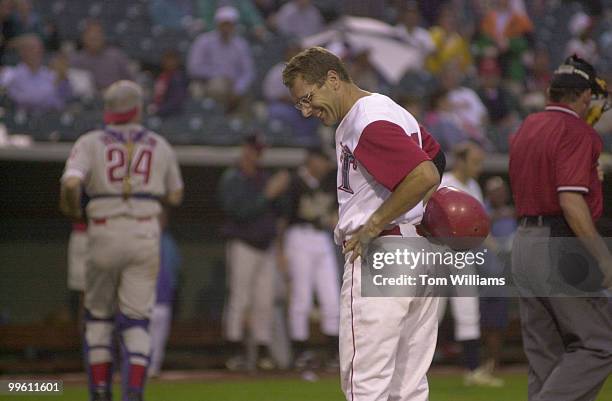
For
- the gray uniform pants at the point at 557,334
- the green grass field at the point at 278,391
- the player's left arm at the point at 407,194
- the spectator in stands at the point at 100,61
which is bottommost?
the green grass field at the point at 278,391

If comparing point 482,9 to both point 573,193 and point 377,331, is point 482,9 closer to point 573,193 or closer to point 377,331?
point 573,193

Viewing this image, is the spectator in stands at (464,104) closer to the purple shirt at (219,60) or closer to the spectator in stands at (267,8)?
the purple shirt at (219,60)

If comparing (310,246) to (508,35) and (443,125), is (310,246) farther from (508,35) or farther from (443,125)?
(508,35)

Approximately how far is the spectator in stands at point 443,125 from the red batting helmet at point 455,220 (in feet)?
23.7

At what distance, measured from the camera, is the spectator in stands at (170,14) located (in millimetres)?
14977

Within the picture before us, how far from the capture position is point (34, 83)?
1244cm

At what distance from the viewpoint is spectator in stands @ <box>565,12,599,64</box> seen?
16.5 metres

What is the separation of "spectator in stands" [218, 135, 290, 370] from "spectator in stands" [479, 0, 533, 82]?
234 inches

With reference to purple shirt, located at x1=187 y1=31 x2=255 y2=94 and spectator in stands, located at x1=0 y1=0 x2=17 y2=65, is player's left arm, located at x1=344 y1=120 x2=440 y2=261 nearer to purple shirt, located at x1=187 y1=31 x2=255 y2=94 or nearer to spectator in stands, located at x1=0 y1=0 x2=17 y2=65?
purple shirt, located at x1=187 y1=31 x2=255 y2=94

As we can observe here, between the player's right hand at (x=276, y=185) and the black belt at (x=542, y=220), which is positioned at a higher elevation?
the black belt at (x=542, y=220)

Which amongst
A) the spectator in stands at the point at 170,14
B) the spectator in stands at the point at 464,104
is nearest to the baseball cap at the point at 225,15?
→ the spectator in stands at the point at 170,14

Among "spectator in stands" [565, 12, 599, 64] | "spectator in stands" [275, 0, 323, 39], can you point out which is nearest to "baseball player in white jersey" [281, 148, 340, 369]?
"spectator in stands" [275, 0, 323, 39]

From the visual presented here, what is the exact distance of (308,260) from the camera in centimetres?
1152

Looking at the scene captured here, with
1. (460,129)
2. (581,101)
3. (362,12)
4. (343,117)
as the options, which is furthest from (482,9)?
(343,117)
